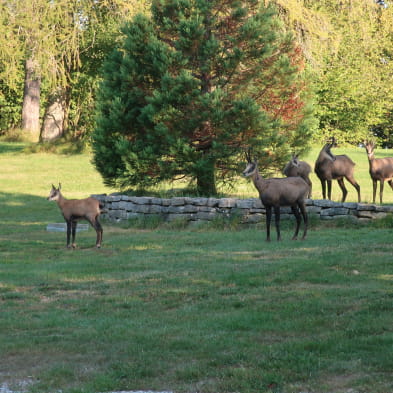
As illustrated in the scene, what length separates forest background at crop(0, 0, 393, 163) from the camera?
98.5ft

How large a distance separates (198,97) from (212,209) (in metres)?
2.87

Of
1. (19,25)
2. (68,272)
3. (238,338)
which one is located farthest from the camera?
(19,25)

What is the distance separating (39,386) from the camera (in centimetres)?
648

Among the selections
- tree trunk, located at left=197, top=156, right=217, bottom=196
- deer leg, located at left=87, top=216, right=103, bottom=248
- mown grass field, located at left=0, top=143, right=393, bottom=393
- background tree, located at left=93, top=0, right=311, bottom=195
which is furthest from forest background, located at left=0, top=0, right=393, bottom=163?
mown grass field, located at left=0, top=143, right=393, bottom=393

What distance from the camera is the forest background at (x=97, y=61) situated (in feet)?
98.5

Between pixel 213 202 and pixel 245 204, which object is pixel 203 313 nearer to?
pixel 245 204

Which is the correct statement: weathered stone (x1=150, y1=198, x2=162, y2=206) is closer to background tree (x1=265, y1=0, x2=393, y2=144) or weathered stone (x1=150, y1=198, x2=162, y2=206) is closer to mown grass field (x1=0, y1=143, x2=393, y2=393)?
mown grass field (x1=0, y1=143, x2=393, y2=393)

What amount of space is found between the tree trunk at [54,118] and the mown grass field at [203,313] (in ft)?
75.3

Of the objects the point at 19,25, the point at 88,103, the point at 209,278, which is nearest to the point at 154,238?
the point at 209,278

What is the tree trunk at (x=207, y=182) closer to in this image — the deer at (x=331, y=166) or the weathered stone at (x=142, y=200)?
the weathered stone at (x=142, y=200)

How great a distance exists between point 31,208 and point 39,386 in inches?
661

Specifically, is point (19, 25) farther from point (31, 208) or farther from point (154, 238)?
point (154, 238)

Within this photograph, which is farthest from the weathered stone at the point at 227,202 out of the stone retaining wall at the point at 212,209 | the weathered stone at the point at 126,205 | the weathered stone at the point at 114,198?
the weathered stone at the point at 114,198

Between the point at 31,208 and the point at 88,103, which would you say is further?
the point at 88,103
